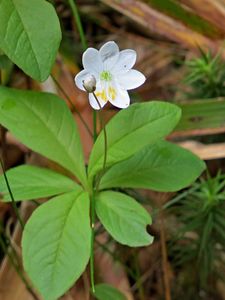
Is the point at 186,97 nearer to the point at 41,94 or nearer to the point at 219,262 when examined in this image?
the point at 219,262

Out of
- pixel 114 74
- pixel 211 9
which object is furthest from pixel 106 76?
pixel 211 9

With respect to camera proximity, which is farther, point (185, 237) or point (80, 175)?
point (185, 237)

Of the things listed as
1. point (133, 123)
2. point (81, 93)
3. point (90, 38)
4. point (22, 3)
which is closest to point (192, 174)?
point (133, 123)

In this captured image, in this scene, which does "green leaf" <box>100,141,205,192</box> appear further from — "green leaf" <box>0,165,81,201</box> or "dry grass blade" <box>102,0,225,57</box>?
"dry grass blade" <box>102,0,225,57</box>

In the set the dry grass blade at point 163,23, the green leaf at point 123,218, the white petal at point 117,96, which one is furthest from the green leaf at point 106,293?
the dry grass blade at point 163,23

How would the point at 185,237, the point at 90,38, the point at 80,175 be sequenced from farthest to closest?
the point at 90,38
the point at 185,237
the point at 80,175

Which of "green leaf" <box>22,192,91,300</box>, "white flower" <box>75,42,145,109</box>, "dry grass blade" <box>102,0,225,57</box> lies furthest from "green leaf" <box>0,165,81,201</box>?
"dry grass blade" <box>102,0,225,57</box>

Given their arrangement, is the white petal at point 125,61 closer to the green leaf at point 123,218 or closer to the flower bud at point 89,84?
the flower bud at point 89,84
